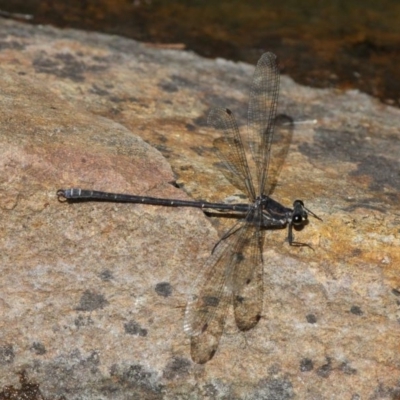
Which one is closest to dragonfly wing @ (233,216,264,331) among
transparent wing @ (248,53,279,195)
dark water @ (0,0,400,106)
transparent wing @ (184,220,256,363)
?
transparent wing @ (184,220,256,363)

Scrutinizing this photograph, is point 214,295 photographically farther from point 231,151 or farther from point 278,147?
point 278,147

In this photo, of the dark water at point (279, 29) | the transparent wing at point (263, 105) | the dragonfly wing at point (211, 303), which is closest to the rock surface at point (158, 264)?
the dragonfly wing at point (211, 303)

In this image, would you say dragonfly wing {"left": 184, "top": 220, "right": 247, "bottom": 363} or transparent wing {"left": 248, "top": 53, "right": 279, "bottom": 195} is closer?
dragonfly wing {"left": 184, "top": 220, "right": 247, "bottom": 363}

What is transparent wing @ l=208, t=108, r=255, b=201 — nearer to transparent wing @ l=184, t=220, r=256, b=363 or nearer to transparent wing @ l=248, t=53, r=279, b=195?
transparent wing @ l=248, t=53, r=279, b=195

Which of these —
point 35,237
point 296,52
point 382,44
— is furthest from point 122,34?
point 35,237

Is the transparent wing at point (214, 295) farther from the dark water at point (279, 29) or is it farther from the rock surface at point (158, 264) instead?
the dark water at point (279, 29)

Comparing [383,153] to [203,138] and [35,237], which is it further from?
[35,237]
